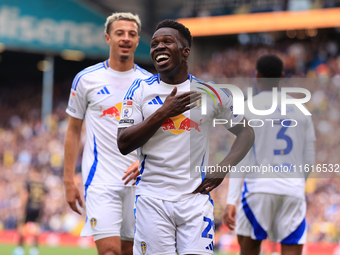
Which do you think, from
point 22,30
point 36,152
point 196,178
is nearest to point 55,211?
point 36,152

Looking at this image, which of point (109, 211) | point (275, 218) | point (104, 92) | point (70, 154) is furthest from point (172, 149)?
point (275, 218)

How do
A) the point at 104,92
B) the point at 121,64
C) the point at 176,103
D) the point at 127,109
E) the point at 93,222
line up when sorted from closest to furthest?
the point at 176,103 < the point at 127,109 < the point at 93,222 < the point at 104,92 < the point at 121,64

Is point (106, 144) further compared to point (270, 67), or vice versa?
point (270, 67)

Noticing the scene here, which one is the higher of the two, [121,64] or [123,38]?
[123,38]

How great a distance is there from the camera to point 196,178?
351 cm

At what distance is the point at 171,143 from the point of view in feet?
11.4

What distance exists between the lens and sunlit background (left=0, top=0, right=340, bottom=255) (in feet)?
51.8

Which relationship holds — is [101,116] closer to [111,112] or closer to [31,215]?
[111,112]

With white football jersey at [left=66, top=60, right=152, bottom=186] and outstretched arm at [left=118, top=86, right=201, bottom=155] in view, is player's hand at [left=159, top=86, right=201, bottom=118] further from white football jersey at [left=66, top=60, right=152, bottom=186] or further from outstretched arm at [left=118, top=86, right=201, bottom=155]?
white football jersey at [left=66, top=60, right=152, bottom=186]

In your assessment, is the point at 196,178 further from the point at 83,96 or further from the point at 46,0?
the point at 46,0

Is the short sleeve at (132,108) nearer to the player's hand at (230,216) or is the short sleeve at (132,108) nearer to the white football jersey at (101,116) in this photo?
the white football jersey at (101,116)

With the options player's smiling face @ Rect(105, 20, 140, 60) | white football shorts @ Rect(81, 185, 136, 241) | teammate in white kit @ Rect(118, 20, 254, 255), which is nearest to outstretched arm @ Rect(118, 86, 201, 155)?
teammate in white kit @ Rect(118, 20, 254, 255)

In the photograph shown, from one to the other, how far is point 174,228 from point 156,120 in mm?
775

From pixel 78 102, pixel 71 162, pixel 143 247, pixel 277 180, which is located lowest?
pixel 143 247
